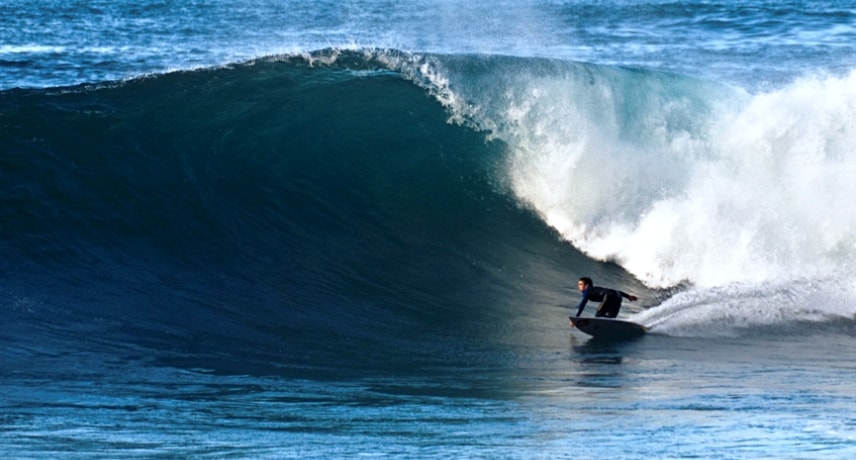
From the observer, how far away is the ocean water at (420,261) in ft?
28.2

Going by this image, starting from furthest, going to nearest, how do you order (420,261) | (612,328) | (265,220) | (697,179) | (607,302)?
1. (697,179)
2. (265,220)
3. (420,261)
4. (607,302)
5. (612,328)

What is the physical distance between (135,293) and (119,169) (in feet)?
11.1

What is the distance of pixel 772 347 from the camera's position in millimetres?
11633

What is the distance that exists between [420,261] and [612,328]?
11.0 feet

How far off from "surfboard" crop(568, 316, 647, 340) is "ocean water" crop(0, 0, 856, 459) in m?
0.23

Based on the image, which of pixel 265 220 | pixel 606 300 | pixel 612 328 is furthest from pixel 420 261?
pixel 612 328

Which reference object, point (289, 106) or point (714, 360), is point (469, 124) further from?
point (714, 360)

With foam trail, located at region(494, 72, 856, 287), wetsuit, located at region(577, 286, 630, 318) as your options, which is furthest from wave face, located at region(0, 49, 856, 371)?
wetsuit, located at region(577, 286, 630, 318)

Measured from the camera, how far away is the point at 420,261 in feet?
48.2

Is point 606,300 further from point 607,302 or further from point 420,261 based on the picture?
point 420,261

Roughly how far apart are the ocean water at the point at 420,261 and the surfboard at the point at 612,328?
0.76 feet

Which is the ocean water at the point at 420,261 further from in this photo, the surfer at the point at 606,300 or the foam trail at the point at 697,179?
the surfer at the point at 606,300

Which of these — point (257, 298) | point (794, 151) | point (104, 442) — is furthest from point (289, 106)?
point (104, 442)

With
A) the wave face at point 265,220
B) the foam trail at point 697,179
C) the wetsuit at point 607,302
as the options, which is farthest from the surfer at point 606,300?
the foam trail at point 697,179
